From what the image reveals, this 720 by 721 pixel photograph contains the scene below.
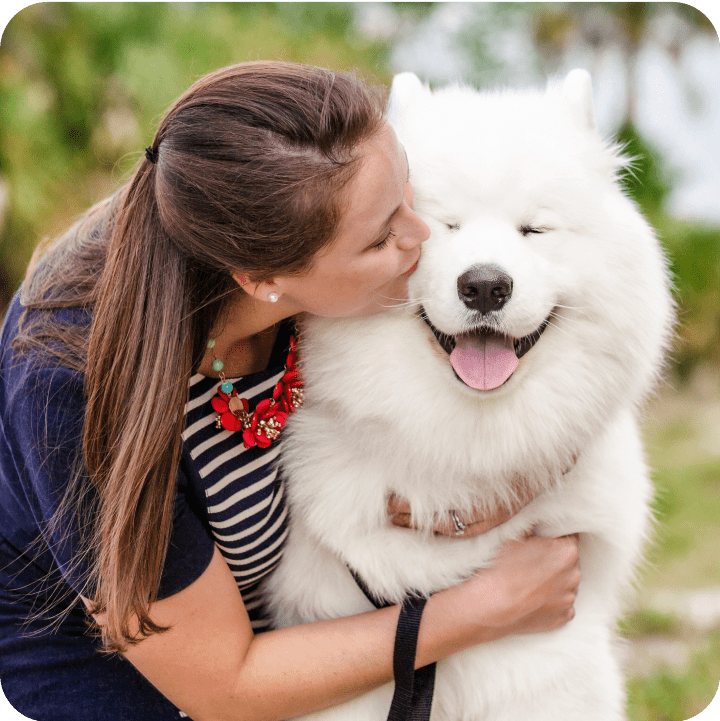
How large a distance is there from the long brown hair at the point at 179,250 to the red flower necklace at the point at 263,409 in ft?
0.51

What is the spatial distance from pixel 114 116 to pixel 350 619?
477 centimetres

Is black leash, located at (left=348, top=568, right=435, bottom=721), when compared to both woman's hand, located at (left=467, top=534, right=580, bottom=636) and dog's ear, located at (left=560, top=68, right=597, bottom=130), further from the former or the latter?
dog's ear, located at (left=560, top=68, right=597, bottom=130)

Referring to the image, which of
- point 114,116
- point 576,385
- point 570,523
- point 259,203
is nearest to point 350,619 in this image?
point 570,523

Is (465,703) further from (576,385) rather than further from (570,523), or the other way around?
(576,385)

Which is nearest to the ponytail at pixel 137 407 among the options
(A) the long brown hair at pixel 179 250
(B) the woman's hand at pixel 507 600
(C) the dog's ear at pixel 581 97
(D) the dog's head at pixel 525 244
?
(A) the long brown hair at pixel 179 250

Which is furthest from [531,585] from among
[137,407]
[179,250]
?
[179,250]

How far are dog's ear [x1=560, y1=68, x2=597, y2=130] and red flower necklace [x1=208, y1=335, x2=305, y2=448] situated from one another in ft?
2.99

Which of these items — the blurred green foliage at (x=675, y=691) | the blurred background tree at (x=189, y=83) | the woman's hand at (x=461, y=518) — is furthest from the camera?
the blurred background tree at (x=189, y=83)

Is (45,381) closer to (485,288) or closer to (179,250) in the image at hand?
(179,250)

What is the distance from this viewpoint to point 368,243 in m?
1.46

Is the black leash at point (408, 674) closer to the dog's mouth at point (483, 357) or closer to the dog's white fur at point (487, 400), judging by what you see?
the dog's white fur at point (487, 400)

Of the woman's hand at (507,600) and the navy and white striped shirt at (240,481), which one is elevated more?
the navy and white striped shirt at (240,481)

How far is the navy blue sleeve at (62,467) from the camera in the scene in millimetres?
1470

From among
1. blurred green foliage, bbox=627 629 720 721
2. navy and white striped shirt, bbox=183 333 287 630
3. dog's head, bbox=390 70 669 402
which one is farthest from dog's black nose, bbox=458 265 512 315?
blurred green foliage, bbox=627 629 720 721
